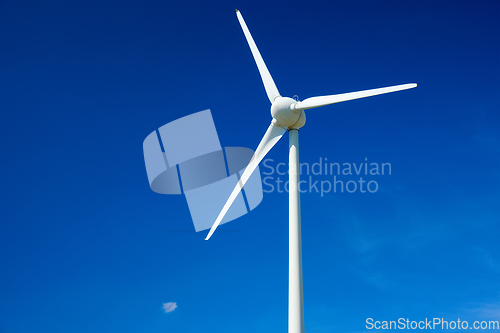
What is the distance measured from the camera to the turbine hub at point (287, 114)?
25312mm

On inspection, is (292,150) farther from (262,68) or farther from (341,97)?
(262,68)

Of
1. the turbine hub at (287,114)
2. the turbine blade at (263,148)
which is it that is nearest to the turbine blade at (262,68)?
the turbine hub at (287,114)

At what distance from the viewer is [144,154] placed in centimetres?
2783

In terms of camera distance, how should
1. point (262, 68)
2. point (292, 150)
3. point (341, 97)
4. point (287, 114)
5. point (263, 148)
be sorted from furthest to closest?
point (262, 68) → point (263, 148) → point (287, 114) → point (292, 150) → point (341, 97)

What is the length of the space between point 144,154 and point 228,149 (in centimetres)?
543

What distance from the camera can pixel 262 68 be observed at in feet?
93.4

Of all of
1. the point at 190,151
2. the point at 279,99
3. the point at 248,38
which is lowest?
the point at 190,151

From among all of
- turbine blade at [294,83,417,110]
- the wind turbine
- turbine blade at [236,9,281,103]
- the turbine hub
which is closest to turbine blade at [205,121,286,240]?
the wind turbine

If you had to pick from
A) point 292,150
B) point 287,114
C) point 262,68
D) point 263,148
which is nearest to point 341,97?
point 287,114

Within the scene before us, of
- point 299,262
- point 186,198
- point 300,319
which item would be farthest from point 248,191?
point 300,319

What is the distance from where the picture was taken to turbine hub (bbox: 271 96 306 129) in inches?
997

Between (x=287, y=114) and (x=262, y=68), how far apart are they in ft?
15.9

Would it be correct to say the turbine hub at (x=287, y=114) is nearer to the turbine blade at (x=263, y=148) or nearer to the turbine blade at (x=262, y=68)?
the turbine blade at (x=263, y=148)

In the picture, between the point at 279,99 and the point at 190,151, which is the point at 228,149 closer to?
the point at 190,151
